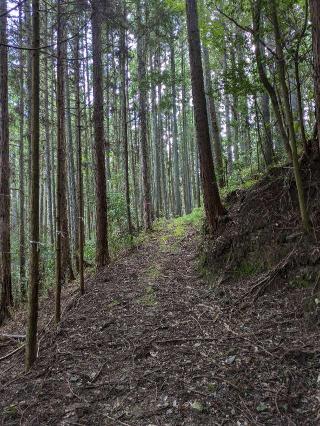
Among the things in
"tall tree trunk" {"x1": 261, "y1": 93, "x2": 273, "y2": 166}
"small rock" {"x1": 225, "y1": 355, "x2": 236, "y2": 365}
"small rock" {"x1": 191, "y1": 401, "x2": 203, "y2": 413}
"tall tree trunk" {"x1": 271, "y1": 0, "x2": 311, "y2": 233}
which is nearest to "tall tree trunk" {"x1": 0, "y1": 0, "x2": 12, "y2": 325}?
"tall tree trunk" {"x1": 261, "y1": 93, "x2": 273, "y2": 166}

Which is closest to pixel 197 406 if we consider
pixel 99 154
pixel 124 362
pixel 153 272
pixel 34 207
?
pixel 124 362

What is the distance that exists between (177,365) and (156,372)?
0.22 m

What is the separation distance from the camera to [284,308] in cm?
400

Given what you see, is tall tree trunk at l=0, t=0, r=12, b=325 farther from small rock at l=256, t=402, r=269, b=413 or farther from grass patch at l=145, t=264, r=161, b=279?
small rock at l=256, t=402, r=269, b=413

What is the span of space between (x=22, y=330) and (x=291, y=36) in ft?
21.6

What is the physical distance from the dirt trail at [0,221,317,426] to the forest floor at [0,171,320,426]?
10 mm

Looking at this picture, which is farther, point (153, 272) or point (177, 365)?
point (153, 272)

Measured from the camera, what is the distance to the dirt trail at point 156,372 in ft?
9.26

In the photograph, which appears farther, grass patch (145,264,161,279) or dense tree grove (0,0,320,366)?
grass patch (145,264,161,279)

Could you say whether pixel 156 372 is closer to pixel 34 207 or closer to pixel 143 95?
pixel 34 207

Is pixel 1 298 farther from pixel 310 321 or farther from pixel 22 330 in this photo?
pixel 310 321

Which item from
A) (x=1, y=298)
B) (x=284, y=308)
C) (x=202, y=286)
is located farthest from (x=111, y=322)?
(x=1, y=298)

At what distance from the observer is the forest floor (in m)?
2.83

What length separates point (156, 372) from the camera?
3.47 m
